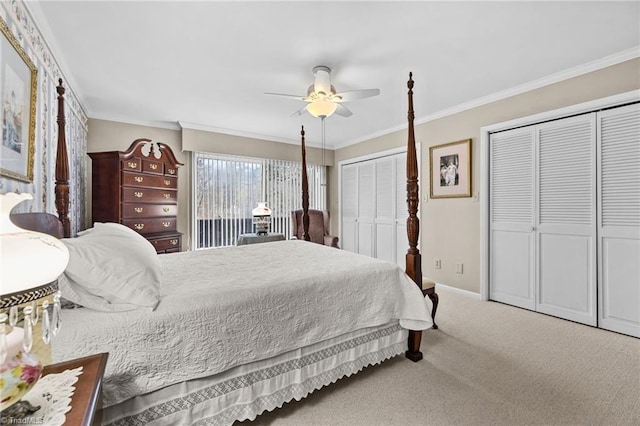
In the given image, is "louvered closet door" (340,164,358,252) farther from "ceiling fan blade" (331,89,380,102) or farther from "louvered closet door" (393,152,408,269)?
"ceiling fan blade" (331,89,380,102)

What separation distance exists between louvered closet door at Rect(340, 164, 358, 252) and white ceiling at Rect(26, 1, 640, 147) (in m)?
2.14

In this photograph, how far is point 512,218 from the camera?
10.7 ft

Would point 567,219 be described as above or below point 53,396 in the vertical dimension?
above

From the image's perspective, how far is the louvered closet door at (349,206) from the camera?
5.50m

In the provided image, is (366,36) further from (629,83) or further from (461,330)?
(461,330)

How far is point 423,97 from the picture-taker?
3.36 m

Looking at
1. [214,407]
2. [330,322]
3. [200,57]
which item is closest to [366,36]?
[200,57]

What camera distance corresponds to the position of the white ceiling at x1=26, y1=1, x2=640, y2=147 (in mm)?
1863

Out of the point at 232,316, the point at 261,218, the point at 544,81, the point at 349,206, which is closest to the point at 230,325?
the point at 232,316

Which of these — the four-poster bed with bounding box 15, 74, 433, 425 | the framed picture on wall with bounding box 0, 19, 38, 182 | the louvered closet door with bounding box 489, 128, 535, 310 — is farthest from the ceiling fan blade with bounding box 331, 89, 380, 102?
the framed picture on wall with bounding box 0, 19, 38, 182

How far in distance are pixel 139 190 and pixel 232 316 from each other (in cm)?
277

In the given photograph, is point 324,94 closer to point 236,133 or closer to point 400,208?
point 400,208

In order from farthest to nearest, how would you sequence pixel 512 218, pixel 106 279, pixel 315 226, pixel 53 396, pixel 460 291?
pixel 315 226, pixel 460 291, pixel 512 218, pixel 106 279, pixel 53 396

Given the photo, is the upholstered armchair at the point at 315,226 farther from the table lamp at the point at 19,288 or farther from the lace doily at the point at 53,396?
the table lamp at the point at 19,288
